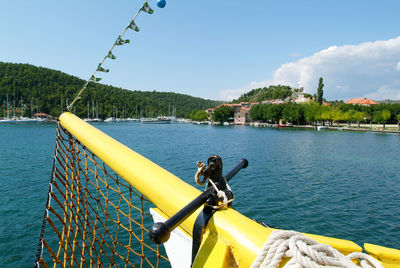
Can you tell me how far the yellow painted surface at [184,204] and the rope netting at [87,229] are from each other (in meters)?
0.38

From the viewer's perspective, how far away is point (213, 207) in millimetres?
1765

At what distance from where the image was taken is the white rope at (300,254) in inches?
46.9

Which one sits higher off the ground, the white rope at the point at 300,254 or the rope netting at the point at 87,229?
the white rope at the point at 300,254

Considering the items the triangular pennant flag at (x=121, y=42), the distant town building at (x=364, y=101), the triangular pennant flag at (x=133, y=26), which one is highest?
the distant town building at (x=364, y=101)

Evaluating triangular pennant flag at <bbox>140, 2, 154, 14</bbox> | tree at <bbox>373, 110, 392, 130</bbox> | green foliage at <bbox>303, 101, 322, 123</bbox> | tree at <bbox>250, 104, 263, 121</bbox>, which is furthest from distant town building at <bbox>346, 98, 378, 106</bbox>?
triangular pennant flag at <bbox>140, 2, 154, 14</bbox>

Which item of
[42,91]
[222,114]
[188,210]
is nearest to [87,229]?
[188,210]

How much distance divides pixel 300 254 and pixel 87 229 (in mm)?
9385

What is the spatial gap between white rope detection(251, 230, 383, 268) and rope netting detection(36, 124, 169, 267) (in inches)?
72.9

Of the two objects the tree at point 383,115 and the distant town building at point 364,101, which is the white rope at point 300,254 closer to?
the tree at point 383,115

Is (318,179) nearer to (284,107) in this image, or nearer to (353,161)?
(353,161)

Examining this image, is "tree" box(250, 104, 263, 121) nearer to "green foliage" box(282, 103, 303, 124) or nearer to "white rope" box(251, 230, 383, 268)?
"green foliage" box(282, 103, 303, 124)

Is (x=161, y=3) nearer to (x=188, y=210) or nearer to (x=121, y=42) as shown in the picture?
(x=121, y=42)

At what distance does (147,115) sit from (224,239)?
176 metres

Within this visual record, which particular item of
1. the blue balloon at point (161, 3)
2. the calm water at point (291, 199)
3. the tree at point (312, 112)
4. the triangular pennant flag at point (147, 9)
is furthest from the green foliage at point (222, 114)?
the blue balloon at point (161, 3)
